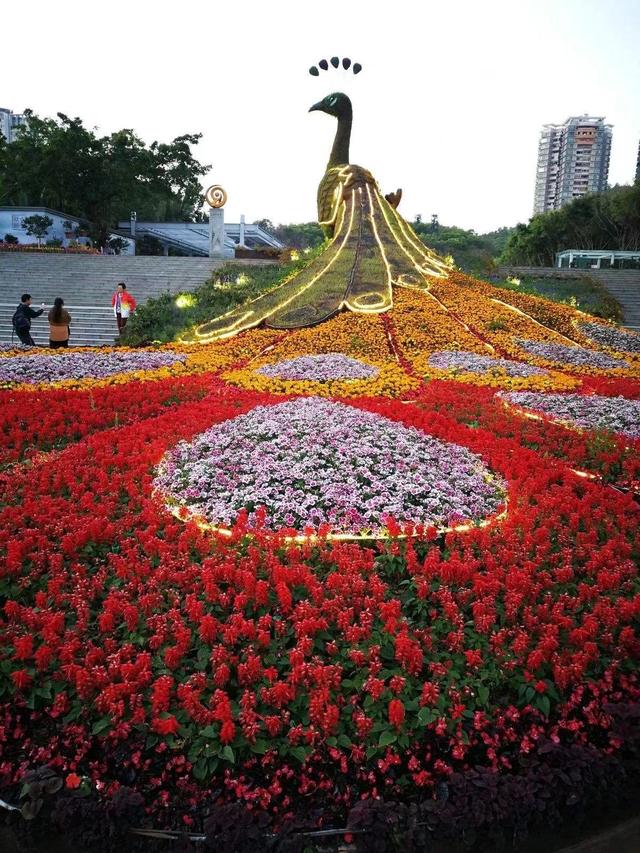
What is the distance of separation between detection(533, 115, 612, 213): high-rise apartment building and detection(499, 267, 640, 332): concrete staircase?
4802 centimetres

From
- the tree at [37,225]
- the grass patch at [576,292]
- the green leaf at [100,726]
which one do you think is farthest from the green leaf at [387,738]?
the tree at [37,225]

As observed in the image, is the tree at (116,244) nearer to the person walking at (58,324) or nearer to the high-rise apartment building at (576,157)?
the person walking at (58,324)

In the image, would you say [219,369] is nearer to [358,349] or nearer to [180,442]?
[358,349]

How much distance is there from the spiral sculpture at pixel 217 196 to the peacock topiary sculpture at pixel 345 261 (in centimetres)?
Answer: 427

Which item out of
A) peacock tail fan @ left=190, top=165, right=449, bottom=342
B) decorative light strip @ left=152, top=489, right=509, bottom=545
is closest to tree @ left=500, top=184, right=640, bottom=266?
peacock tail fan @ left=190, top=165, right=449, bottom=342

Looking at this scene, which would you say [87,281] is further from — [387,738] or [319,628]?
[387,738]

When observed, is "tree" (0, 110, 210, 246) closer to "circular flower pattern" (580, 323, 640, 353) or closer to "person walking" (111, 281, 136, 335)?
"person walking" (111, 281, 136, 335)

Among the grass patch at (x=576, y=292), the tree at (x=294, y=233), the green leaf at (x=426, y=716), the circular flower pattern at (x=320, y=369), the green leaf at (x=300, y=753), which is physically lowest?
the green leaf at (x=300, y=753)

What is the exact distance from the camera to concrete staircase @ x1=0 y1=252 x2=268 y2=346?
1479 cm

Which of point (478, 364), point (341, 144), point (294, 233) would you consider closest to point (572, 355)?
point (478, 364)

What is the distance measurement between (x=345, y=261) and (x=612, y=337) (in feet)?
18.1

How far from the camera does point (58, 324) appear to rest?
390 inches

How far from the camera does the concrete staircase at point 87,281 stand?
14.8m

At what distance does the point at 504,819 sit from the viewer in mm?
2016
